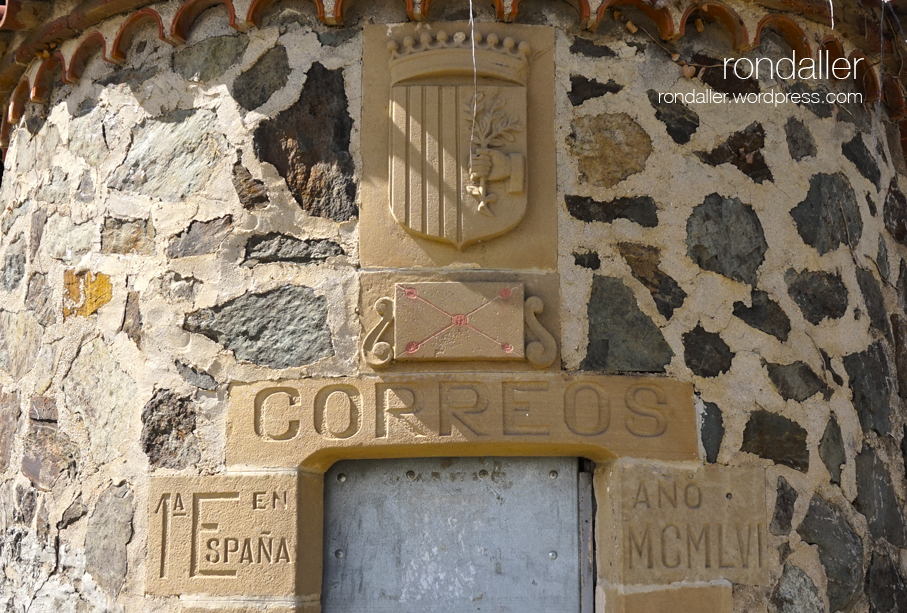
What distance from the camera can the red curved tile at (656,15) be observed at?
3980 millimetres

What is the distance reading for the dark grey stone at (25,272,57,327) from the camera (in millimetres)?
4277

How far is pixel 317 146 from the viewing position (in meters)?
3.89

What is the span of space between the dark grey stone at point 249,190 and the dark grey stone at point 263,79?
0.27 m

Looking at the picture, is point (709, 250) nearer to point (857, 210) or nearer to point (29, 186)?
point (857, 210)

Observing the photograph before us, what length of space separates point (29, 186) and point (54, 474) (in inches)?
54.4

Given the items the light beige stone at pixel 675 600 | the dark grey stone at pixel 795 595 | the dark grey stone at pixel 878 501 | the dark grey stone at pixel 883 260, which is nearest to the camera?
the light beige stone at pixel 675 600

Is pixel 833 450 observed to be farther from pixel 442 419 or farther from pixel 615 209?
pixel 442 419

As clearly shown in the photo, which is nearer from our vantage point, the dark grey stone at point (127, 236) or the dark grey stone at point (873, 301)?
the dark grey stone at point (127, 236)

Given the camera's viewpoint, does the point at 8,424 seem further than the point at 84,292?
Yes

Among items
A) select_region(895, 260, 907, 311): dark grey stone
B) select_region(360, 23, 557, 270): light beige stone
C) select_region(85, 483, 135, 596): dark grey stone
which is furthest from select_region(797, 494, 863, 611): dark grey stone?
select_region(85, 483, 135, 596): dark grey stone

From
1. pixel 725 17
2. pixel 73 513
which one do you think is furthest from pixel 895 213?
pixel 73 513

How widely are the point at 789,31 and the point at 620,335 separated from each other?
155 centimetres

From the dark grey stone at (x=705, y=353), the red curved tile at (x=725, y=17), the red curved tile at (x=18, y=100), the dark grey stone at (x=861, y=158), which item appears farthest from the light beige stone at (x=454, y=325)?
the red curved tile at (x=18, y=100)

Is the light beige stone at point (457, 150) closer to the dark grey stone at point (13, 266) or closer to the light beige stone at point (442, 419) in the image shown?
the light beige stone at point (442, 419)
